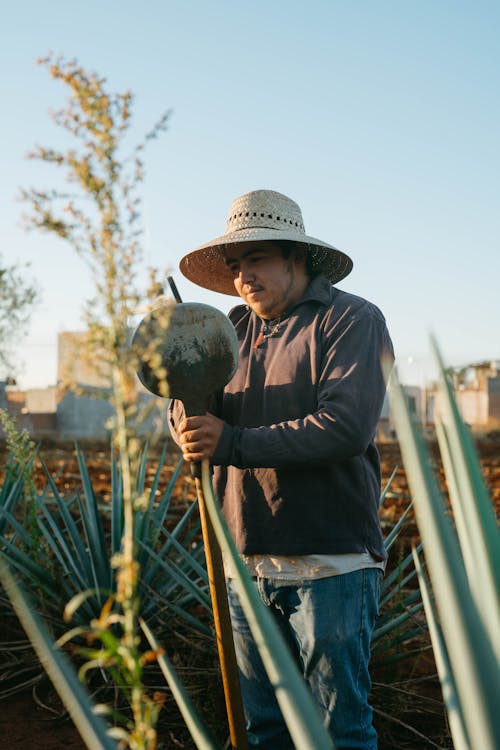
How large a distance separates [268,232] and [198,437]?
0.64 m

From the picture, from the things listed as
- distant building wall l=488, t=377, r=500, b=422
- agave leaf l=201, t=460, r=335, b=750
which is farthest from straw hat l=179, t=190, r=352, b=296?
distant building wall l=488, t=377, r=500, b=422

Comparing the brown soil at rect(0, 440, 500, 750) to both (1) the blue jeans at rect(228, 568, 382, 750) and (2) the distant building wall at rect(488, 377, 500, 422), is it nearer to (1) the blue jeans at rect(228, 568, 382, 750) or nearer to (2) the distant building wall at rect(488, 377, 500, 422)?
(1) the blue jeans at rect(228, 568, 382, 750)

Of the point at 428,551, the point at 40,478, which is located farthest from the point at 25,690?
the point at 40,478

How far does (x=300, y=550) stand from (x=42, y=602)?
1.24 m

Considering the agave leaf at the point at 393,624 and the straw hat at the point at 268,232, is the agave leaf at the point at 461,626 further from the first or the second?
the agave leaf at the point at 393,624

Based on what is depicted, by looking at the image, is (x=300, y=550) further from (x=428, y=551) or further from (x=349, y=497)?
(x=428, y=551)

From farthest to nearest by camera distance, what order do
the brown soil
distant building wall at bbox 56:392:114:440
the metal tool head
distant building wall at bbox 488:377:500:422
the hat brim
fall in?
distant building wall at bbox 488:377:500:422
distant building wall at bbox 56:392:114:440
the brown soil
the hat brim
the metal tool head

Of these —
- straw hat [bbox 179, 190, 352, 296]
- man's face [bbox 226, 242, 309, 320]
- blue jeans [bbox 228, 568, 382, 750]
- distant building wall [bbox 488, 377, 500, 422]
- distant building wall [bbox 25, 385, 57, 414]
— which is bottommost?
distant building wall [bbox 488, 377, 500, 422]

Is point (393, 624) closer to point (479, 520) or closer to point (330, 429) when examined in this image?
point (330, 429)

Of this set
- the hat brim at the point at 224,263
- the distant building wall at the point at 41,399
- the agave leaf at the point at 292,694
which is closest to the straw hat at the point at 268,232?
the hat brim at the point at 224,263

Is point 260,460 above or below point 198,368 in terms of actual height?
below

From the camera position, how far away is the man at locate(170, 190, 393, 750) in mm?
1768

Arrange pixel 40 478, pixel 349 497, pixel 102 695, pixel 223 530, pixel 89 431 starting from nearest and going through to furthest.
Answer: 1. pixel 223 530
2. pixel 349 497
3. pixel 102 695
4. pixel 40 478
5. pixel 89 431

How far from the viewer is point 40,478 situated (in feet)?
24.0
